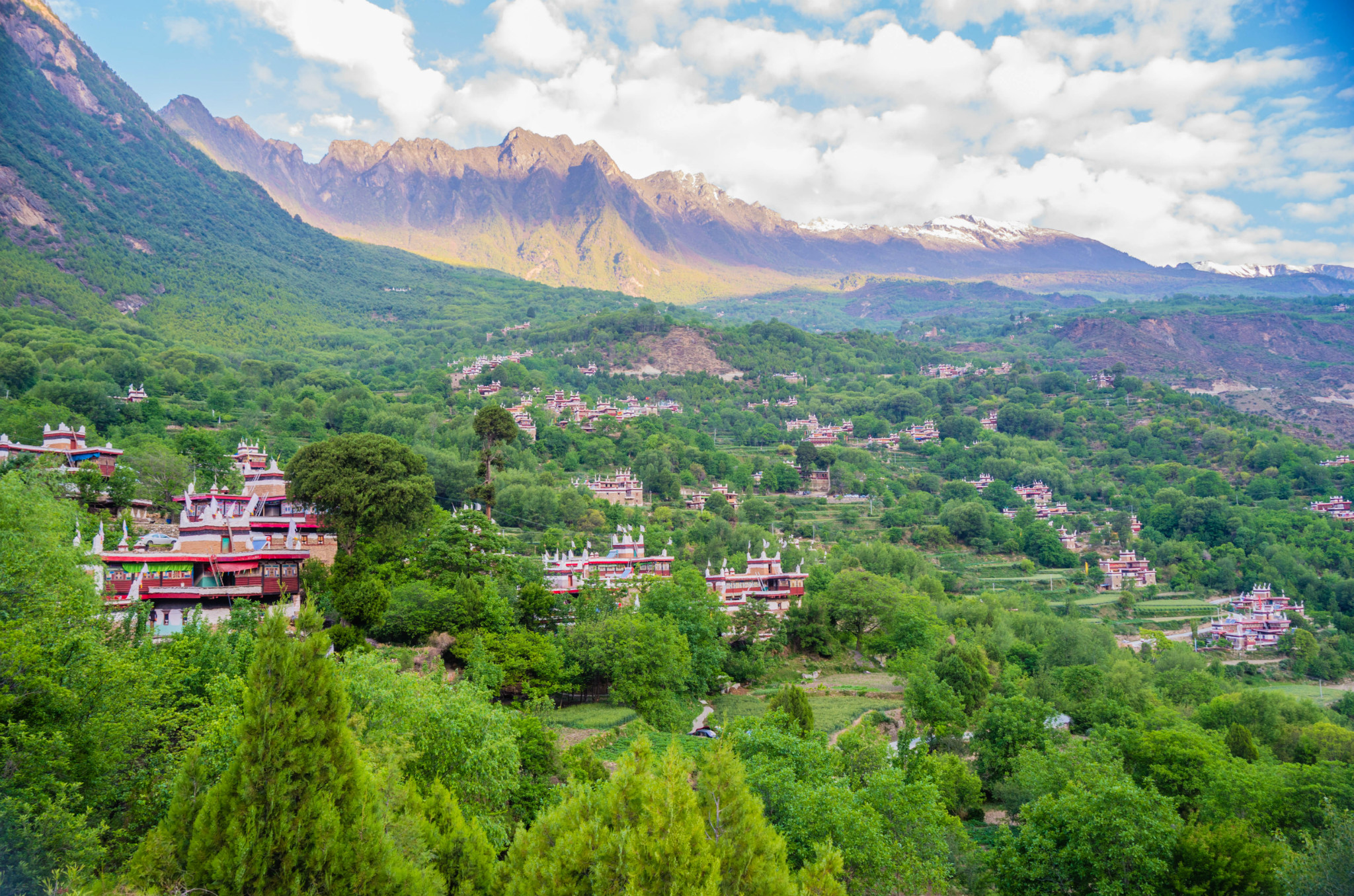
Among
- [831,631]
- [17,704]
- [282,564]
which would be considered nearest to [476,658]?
[282,564]

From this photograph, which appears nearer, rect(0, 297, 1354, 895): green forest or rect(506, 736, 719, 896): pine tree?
rect(506, 736, 719, 896): pine tree

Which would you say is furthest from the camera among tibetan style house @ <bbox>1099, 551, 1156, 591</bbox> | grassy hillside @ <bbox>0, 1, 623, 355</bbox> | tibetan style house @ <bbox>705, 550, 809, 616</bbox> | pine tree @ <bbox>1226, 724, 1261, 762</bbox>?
grassy hillside @ <bbox>0, 1, 623, 355</bbox>

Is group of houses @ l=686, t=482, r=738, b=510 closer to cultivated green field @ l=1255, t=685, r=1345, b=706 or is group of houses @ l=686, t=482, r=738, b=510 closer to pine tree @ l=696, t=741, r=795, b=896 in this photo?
cultivated green field @ l=1255, t=685, r=1345, b=706

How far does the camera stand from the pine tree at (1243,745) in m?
24.2

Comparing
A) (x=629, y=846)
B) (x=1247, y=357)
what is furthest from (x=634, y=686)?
(x=1247, y=357)

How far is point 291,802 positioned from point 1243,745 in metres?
27.4

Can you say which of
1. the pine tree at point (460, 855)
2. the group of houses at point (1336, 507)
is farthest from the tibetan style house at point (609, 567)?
the group of houses at point (1336, 507)

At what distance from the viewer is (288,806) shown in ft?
23.9

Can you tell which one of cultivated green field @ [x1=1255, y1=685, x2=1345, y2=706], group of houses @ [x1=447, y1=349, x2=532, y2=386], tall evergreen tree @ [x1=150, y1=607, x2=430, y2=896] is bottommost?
cultivated green field @ [x1=1255, y1=685, x2=1345, y2=706]

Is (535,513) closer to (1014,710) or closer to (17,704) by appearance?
(1014,710)

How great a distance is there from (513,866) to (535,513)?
36.5m

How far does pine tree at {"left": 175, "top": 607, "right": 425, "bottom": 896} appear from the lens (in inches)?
280

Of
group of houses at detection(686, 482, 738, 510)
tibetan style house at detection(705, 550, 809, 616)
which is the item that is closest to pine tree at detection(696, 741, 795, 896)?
tibetan style house at detection(705, 550, 809, 616)

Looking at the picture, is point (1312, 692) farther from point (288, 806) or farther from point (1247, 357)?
point (1247, 357)
